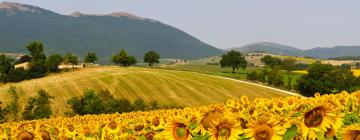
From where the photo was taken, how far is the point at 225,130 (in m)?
3.68

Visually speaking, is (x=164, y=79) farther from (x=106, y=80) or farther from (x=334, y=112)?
(x=334, y=112)

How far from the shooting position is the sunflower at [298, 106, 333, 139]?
11.6 ft

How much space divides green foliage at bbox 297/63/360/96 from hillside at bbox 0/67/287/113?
992 cm

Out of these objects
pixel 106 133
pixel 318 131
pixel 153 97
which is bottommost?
pixel 153 97

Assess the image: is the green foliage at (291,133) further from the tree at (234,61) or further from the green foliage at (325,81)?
the tree at (234,61)

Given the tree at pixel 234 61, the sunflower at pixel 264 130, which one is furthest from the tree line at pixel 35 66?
the sunflower at pixel 264 130

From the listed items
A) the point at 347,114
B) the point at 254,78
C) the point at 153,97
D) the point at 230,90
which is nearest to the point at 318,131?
the point at 347,114

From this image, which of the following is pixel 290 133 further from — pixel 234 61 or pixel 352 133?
pixel 234 61

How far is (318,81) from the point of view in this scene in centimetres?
12119

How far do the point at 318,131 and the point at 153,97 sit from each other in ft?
330

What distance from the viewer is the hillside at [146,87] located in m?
104

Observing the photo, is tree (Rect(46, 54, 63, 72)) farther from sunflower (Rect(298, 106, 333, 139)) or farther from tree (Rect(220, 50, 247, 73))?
sunflower (Rect(298, 106, 333, 139))

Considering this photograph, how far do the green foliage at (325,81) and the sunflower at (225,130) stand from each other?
121 meters

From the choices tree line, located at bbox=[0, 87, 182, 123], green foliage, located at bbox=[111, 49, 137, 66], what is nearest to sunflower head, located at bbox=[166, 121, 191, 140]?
tree line, located at bbox=[0, 87, 182, 123]
